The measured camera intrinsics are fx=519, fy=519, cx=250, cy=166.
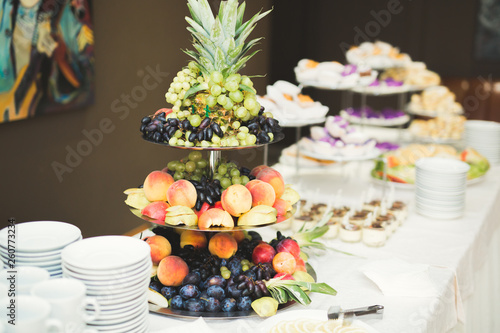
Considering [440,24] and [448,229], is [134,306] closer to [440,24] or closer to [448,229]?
[448,229]

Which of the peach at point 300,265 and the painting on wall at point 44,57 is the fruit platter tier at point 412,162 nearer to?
the peach at point 300,265

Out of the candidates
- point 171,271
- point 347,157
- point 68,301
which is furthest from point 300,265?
point 347,157

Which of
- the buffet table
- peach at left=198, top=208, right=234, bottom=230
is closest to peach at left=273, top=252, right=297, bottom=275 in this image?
the buffet table

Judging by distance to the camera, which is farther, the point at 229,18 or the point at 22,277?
the point at 229,18

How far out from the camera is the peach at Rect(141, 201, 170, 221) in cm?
152

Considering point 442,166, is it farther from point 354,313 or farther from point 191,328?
point 191,328

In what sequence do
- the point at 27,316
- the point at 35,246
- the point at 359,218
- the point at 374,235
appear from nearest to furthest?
the point at 27,316
the point at 35,246
the point at 374,235
the point at 359,218

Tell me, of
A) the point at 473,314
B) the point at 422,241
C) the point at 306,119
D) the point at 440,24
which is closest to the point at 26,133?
the point at 306,119

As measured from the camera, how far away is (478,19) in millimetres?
6449

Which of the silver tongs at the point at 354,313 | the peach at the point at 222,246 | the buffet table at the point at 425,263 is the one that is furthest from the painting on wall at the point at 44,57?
the silver tongs at the point at 354,313

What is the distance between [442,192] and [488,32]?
4843mm

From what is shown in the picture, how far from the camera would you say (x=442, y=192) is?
242 cm

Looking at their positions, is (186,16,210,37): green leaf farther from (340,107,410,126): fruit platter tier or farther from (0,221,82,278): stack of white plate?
(340,107,410,126): fruit platter tier

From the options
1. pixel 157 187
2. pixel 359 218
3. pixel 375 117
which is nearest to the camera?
pixel 157 187
